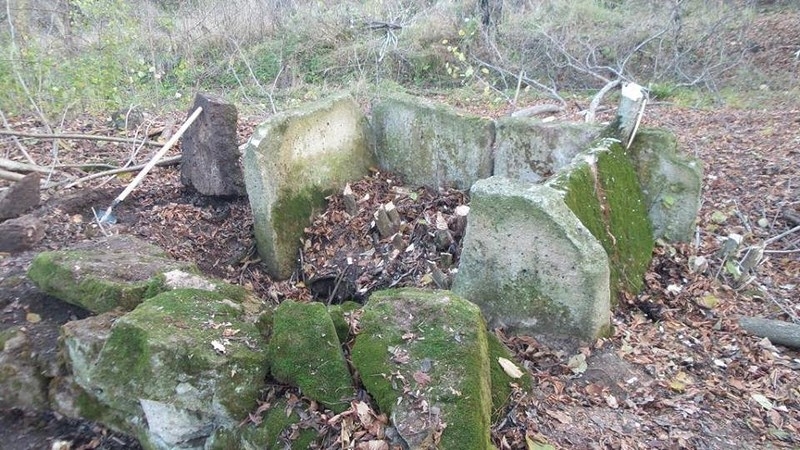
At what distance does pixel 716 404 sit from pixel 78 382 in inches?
130

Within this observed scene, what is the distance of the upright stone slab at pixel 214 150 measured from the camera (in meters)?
5.35

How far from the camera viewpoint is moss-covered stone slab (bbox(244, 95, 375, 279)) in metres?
4.70

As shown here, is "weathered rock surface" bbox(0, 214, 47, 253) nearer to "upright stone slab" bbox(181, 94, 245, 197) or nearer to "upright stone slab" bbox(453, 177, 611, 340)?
"upright stone slab" bbox(181, 94, 245, 197)

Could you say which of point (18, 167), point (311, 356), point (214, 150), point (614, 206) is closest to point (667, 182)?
point (614, 206)

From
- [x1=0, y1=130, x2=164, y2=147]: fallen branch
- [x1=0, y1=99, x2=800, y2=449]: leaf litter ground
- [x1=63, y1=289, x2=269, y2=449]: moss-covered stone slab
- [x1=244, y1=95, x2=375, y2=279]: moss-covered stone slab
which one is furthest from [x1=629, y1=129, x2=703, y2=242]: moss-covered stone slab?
[x1=0, y1=130, x2=164, y2=147]: fallen branch

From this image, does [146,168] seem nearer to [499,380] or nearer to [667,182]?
[499,380]

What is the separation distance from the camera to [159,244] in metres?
4.91

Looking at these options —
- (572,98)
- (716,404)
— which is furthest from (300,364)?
(572,98)

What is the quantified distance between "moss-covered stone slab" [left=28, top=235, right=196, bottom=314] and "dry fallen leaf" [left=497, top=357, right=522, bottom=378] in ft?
6.49

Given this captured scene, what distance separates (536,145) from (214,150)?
2693 millimetres

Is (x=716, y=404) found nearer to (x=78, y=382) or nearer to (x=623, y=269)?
(x=623, y=269)

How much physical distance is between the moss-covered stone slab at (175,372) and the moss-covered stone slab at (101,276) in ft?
1.54

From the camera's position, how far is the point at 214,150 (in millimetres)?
5344

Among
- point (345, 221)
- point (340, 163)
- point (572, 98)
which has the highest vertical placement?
point (340, 163)
